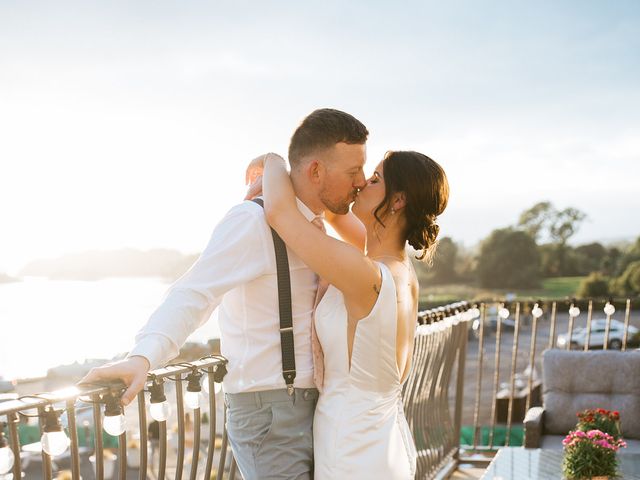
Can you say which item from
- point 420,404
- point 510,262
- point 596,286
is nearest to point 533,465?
point 420,404

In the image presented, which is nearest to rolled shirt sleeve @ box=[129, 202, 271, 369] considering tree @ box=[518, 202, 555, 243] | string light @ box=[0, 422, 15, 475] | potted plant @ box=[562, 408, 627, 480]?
string light @ box=[0, 422, 15, 475]

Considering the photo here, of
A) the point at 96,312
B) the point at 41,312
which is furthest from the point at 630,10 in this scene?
the point at 41,312

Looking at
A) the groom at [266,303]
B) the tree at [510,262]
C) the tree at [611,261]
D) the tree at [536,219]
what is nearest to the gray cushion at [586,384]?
the groom at [266,303]

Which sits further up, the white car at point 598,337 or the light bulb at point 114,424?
the light bulb at point 114,424

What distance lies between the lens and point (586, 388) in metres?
4.88

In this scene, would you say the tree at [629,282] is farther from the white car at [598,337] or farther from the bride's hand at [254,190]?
the bride's hand at [254,190]

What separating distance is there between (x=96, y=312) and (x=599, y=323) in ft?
130

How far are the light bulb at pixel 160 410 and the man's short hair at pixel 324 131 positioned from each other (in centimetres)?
74

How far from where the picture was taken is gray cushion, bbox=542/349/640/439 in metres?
4.75

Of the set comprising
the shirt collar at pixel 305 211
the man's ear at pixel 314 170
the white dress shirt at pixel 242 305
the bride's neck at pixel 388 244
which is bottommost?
the white dress shirt at pixel 242 305

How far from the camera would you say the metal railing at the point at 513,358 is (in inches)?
207

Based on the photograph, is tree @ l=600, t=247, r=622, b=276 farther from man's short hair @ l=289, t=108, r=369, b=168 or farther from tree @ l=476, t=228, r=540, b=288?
man's short hair @ l=289, t=108, r=369, b=168

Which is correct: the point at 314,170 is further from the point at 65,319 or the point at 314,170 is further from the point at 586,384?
the point at 65,319

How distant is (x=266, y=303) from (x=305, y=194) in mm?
336
